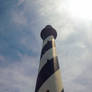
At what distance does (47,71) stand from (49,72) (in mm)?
157

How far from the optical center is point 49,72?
26.8 ft

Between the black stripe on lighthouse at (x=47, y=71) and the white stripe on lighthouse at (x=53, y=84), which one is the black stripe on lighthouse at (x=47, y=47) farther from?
the white stripe on lighthouse at (x=53, y=84)

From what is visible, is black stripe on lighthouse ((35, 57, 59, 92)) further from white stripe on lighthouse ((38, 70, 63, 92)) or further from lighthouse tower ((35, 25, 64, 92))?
white stripe on lighthouse ((38, 70, 63, 92))

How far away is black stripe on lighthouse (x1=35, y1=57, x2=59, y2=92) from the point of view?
8.13 m

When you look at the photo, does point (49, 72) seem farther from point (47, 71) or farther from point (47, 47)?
point (47, 47)

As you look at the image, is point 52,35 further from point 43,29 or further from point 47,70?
point 47,70

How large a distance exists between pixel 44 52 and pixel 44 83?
2.34m

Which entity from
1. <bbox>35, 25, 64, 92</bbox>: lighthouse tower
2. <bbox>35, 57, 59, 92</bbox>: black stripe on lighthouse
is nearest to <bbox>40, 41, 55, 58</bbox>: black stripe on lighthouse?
<bbox>35, 25, 64, 92</bbox>: lighthouse tower

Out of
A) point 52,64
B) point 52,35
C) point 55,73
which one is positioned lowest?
point 55,73

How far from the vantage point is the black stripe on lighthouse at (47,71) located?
26.7ft

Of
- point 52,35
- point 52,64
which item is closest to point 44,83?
point 52,64

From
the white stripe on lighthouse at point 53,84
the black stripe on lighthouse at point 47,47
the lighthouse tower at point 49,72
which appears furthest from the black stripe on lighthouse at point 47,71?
the black stripe on lighthouse at point 47,47

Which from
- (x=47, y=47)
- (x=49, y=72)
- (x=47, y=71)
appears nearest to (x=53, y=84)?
(x=49, y=72)

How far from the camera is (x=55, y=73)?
820 centimetres
